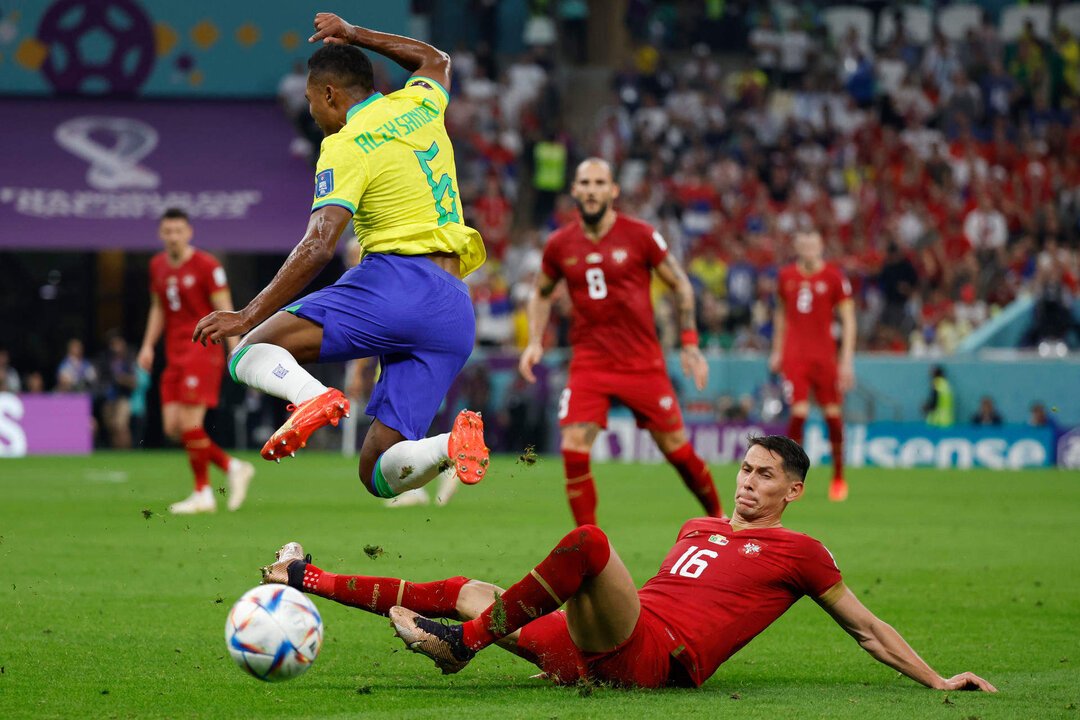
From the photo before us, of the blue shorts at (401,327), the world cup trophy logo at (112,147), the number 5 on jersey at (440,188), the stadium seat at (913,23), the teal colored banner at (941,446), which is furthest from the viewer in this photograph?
the stadium seat at (913,23)

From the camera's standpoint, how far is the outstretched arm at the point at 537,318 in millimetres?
10086

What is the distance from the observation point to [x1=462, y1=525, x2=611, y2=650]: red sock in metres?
4.95

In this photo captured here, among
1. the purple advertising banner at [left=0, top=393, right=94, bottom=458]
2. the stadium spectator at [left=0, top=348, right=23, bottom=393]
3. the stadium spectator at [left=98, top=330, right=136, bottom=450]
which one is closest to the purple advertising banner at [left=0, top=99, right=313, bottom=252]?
the stadium spectator at [left=0, top=348, right=23, bottom=393]

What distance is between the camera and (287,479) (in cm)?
1661

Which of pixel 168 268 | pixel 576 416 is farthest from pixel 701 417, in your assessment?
pixel 576 416

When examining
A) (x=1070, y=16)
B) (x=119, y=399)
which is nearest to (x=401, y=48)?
(x=119, y=399)

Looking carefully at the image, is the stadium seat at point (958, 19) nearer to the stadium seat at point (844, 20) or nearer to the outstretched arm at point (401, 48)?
the stadium seat at point (844, 20)

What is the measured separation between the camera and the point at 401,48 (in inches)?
266

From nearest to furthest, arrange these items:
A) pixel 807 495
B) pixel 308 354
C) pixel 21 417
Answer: pixel 308 354 < pixel 807 495 < pixel 21 417

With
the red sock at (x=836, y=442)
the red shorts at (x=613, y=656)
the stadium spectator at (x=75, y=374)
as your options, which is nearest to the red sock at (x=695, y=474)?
the red shorts at (x=613, y=656)

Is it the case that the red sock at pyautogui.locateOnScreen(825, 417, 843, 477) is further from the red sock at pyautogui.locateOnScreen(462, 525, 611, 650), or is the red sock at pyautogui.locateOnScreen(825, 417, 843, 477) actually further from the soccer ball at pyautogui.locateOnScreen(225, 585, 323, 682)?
the soccer ball at pyautogui.locateOnScreen(225, 585, 323, 682)

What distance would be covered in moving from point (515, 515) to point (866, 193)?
13.6 m

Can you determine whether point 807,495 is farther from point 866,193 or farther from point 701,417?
point 866,193

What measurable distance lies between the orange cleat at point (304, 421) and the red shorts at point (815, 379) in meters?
9.69
